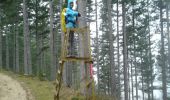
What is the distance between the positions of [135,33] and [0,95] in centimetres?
2918

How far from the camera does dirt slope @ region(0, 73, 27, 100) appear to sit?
15086 mm

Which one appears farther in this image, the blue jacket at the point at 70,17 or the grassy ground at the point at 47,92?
the grassy ground at the point at 47,92

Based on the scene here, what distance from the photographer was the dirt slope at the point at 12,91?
49.5ft

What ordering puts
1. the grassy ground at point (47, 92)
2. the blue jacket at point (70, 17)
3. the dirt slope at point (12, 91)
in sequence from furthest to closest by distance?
1. the dirt slope at point (12, 91)
2. the grassy ground at point (47, 92)
3. the blue jacket at point (70, 17)

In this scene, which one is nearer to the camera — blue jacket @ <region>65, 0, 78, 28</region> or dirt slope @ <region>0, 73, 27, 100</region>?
blue jacket @ <region>65, 0, 78, 28</region>

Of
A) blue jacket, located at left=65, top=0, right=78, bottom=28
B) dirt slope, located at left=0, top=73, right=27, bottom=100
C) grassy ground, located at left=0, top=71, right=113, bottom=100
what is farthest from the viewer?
dirt slope, located at left=0, top=73, right=27, bottom=100

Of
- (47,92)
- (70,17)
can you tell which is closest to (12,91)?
(47,92)

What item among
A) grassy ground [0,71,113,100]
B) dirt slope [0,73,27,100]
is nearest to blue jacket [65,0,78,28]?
grassy ground [0,71,113,100]

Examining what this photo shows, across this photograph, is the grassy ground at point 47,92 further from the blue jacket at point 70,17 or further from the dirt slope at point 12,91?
the blue jacket at point 70,17

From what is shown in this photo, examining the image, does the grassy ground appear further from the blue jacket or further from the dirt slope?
the blue jacket

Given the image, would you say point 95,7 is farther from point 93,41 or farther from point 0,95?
point 0,95

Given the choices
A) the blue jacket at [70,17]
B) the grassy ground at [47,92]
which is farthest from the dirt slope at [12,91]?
the blue jacket at [70,17]

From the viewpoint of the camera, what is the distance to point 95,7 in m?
41.6

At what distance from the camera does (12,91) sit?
16.5 metres
